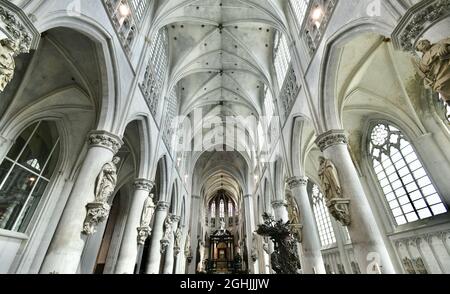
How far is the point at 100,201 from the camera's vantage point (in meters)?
5.37

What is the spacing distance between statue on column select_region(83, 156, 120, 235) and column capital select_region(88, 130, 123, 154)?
0.50m

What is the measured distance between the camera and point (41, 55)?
6.85m

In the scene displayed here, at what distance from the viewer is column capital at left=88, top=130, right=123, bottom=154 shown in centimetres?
593

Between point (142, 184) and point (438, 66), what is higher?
point (142, 184)

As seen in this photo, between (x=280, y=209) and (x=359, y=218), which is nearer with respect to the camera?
(x=359, y=218)

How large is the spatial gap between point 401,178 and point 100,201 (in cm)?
1123

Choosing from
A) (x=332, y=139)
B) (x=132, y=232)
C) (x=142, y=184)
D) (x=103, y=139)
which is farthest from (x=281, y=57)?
(x=132, y=232)

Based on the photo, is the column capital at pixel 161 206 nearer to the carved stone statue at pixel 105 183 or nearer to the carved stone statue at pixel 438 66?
the carved stone statue at pixel 105 183

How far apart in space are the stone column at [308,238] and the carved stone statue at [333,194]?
314 centimetres

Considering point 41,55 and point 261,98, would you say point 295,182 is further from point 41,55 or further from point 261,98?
point 41,55

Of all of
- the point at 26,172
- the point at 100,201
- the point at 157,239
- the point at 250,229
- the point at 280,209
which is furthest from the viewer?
the point at 250,229

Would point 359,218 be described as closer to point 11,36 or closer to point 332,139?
point 332,139

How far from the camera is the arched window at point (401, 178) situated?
315 inches
